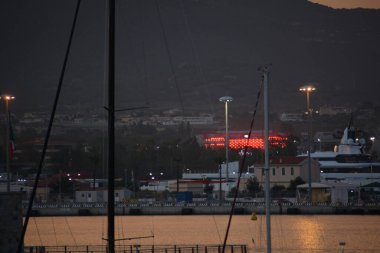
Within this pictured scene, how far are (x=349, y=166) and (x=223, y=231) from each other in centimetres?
6139

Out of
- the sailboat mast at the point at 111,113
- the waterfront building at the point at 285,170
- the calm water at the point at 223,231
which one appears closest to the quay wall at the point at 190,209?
the calm water at the point at 223,231

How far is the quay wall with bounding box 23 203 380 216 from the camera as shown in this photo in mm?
86625

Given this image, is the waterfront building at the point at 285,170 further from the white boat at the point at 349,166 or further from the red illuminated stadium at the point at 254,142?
the red illuminated stadium at the point at 254,142

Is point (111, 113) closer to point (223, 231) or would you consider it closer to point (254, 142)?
point (223, 231)

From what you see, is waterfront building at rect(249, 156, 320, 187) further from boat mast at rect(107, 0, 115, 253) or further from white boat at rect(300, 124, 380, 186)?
boat mast at rect(107, 0, 115, 253)

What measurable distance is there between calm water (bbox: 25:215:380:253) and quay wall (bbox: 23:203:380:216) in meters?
0.78

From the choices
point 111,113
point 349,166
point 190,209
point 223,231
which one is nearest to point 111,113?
point 111,113

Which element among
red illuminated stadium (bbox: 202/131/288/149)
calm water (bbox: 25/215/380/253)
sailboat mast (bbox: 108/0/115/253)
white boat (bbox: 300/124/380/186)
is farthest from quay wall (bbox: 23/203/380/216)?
red illuminated stadium (bbox: 202/131/288/149)

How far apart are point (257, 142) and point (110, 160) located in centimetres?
15748

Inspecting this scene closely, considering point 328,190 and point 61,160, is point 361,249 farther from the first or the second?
point 61,160

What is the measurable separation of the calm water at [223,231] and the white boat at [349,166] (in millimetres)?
38589

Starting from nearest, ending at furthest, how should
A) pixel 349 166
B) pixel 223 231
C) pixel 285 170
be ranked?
1. pixel 223 231
2. pixel 285 170
3. pixel 349 166

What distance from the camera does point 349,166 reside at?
131 meters

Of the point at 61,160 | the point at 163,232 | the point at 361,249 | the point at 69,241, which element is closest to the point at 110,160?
the point at 361,249
